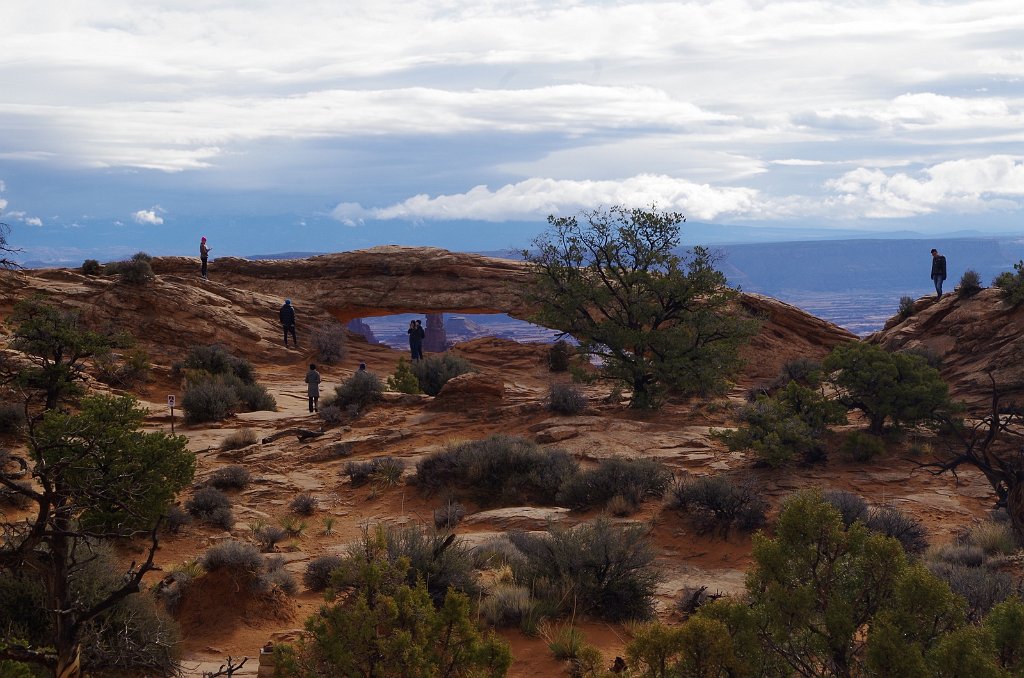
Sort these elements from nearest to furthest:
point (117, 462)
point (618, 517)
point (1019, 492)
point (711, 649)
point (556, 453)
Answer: point (711, 649), point (1019, 492), point (117, 462), point (618, 517), point (556, 453)

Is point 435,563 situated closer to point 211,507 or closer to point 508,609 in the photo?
point 508,609

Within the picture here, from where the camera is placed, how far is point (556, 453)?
16500 mm

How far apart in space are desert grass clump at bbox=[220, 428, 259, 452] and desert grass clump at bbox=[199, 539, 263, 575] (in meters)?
8.60

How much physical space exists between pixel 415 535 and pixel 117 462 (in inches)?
A: 178

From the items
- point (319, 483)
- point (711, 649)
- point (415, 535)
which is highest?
point (711, 649)

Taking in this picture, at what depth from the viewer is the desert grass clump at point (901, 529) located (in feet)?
38.3

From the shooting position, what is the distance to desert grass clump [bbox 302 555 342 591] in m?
11.1

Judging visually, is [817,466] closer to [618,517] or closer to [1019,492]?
[618,517]

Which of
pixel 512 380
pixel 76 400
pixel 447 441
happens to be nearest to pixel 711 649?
pixel 447 441

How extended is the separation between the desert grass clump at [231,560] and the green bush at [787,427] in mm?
9762

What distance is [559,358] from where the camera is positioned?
33406mm

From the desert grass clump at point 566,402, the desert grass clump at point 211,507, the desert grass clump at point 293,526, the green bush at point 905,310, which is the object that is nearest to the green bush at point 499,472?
the desert grass clump at point 293,526

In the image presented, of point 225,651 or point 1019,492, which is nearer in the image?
point 225,651

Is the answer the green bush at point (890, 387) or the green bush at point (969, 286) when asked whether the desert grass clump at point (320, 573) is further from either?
the green bush at point (969, 286)
